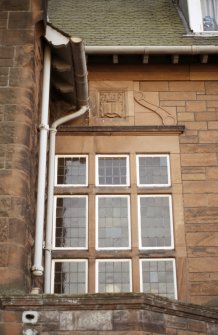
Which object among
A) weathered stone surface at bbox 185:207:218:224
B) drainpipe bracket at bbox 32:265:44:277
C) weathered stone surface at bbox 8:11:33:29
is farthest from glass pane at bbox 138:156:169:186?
weathered stone surface at bbox 8:11:33:29

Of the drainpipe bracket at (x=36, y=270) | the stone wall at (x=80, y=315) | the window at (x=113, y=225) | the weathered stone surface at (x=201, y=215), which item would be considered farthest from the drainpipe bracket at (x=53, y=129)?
the stone wall at (x=80, y=315)

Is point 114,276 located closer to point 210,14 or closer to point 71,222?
point 71,222

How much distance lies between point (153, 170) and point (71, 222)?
159cm

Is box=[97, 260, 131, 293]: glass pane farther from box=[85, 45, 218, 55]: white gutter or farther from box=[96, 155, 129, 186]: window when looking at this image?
box=[85, 45, 218, 55]: white gutter

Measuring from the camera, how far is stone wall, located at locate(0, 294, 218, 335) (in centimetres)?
668

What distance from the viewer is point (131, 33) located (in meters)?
11.1

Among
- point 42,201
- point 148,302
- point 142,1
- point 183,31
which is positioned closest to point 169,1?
point 142,1

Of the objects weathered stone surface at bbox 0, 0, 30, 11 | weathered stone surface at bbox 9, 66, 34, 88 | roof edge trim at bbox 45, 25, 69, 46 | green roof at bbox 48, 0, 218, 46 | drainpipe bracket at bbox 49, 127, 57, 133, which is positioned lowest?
drainpipe bracket at bbox 49, 127, 57, 133

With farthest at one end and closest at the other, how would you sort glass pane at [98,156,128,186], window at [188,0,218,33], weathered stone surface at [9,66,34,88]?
window at [188,0,218,33] < glass pane at [98,156,128,186] < weathered stone surface at [9,66,34,88]

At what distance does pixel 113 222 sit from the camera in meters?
9.36

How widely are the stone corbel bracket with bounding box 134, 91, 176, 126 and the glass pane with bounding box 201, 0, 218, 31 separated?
222 cm

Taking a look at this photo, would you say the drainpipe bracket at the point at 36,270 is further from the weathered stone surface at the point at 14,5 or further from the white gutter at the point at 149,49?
the white gutter at the point at 149,49

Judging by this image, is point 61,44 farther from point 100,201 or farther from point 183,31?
point 183,31

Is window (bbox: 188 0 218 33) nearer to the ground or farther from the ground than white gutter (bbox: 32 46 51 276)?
farther from the ground
